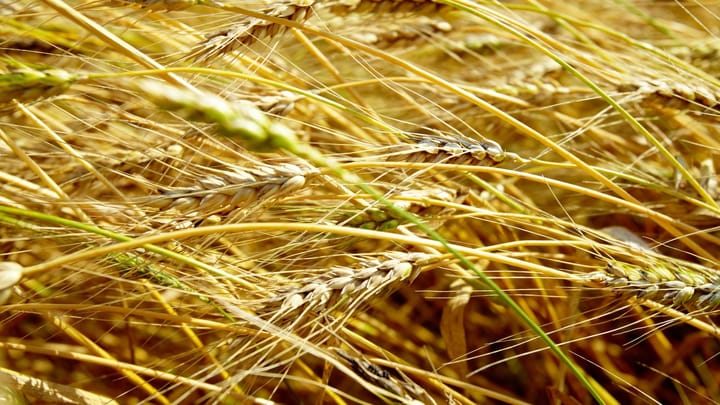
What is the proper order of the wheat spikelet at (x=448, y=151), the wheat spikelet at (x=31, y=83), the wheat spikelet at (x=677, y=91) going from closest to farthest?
the wheat spikelet at (x=31, y=83)
the wheat spikelet at (x=448, y=151)
the wheat spikelet at (x=677, y=91)

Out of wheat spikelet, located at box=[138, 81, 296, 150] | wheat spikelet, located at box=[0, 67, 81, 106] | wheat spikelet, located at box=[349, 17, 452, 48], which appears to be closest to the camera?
wheat spikelet, located at box=[138, 81, 296, 150]

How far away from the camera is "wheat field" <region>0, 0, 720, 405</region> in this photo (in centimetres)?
102

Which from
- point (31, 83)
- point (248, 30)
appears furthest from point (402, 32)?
point (31, 83)

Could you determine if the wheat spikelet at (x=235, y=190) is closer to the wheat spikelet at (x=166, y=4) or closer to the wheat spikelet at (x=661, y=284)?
the wheat spikelet at (x=166, y=4)

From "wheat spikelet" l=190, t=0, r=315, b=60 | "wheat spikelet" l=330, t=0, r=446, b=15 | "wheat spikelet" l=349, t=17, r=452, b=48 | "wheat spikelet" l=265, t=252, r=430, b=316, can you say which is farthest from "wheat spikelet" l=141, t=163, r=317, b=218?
"wheat spikelet" l=349, t=17, r=452, b=48

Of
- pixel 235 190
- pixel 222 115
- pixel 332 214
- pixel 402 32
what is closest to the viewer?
pixel 222 115

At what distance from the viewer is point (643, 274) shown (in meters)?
1.11

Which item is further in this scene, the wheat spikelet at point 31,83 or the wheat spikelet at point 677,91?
the wheat spikelet at point 677,91

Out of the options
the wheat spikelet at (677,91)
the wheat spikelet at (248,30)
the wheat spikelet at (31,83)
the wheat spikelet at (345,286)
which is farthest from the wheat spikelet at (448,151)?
Result: the wheat spikelet at (31,83)

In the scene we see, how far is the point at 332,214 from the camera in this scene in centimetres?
125

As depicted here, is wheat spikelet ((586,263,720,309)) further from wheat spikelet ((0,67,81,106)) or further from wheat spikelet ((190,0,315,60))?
wheat spikelet ((0,67,81,106))

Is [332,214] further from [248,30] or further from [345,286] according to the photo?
[248,30]

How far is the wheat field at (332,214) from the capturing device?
3.34 feet

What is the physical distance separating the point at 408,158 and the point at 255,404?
52cm
